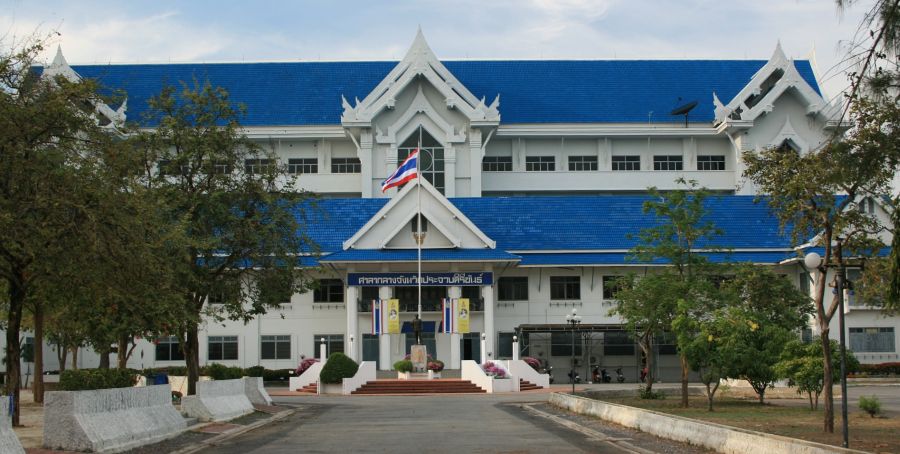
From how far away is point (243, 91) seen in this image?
3031 inches

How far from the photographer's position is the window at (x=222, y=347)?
2376 inches

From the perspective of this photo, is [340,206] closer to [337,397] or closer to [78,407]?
[337,397]

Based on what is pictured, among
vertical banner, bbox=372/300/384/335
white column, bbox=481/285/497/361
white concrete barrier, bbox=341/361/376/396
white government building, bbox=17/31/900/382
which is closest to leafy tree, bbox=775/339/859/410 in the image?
white government building, bbox=17/31/900/382

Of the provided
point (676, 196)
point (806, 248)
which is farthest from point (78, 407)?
point (806, 248)

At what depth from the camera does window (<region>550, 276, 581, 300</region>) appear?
200ft

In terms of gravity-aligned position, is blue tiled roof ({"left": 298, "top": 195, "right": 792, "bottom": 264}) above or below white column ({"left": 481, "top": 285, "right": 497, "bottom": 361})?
above

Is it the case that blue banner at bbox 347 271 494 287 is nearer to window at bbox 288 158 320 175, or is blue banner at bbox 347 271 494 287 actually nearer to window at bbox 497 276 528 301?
window at bbox 497 276 528 301

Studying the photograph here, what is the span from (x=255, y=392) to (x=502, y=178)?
37.4 metres

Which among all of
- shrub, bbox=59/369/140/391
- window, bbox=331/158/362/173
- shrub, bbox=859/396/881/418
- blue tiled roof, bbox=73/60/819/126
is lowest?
shrub, bbox=859/396/881/418

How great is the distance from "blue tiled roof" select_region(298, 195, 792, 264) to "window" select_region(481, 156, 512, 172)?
8300 millimetres

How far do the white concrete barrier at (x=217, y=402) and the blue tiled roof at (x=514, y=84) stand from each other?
41.9 metres

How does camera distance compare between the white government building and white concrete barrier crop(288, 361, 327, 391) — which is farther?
the white government building

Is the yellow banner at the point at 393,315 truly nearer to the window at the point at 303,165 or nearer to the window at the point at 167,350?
the window at the point at 167,350

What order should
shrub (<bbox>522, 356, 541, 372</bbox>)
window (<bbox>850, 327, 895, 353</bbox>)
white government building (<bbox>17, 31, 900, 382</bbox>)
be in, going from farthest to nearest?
1. window (<bbox>850, 327, 895, 353</bbox>)
2. white government building (<bbox>17, 31, 900, 382</bbox>)
3. shrub (<bbox>522, 356, 541, 372</bbox>)
